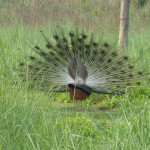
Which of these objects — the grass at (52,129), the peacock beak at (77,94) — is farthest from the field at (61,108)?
the peacock beak at (77,94)

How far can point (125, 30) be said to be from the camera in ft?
22.7

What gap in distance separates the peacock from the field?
6.7 inches

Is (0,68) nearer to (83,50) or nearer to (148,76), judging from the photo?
(83,50)

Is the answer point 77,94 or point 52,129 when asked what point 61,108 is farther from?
point 52,129

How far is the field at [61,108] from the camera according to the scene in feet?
10.0

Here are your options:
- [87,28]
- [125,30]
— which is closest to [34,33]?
[87,28]

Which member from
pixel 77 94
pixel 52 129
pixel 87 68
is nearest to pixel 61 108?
pixel 77 94

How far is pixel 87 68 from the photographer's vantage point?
5.93m

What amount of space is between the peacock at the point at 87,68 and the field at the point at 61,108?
169 mm

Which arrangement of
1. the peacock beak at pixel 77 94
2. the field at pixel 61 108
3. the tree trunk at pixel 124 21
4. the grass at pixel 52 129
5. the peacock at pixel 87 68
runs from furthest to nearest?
the tree trunk at pixel 124 21 → the peacock at pixel 87 68 → the peacock beak at pixel 77 94 → the field at pixel 61 108 → the grass at pixel 52 129

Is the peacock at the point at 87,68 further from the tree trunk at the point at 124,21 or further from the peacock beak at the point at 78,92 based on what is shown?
the tree trunk at the point at 124,21

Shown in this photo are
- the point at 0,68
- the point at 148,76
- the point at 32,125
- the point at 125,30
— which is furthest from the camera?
the point at 125,30

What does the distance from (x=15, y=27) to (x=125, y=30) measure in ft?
8.50

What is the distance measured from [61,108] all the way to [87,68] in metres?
0.82
